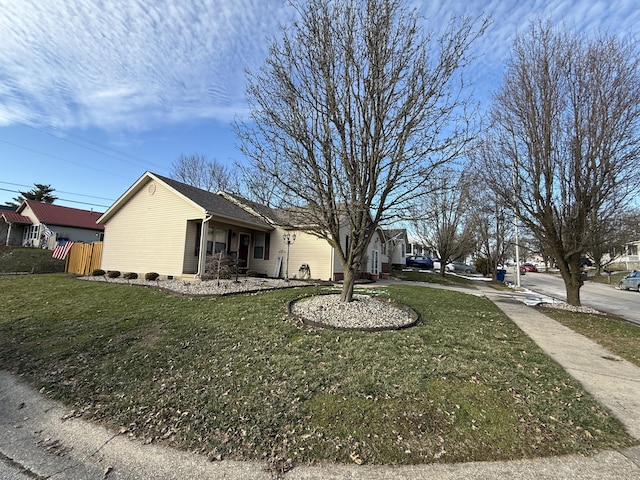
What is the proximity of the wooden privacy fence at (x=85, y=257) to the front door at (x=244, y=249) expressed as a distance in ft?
24.7

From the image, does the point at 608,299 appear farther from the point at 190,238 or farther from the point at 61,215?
the point at 61,215

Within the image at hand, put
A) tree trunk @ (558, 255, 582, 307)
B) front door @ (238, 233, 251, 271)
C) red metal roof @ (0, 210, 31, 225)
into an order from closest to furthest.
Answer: tree trunk @ (558, 255, 582, 307) < front door @ (238, 233, 251, 271) < red metal roof @ (0, 210, 31, 225)

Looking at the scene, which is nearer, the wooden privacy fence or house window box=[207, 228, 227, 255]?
house window box=[207, 228, 227, 255]

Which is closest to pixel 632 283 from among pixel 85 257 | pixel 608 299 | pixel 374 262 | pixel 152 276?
pixel 608 299

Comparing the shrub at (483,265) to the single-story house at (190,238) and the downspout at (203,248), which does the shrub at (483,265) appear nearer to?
the single-story house at (190,238)

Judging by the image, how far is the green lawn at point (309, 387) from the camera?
10.2ft

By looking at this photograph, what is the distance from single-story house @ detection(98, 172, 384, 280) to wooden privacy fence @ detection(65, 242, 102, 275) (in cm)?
53

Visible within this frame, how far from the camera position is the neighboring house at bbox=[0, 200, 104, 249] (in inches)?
1144

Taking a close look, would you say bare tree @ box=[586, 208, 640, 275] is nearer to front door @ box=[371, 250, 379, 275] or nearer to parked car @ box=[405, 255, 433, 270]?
front door @ box=[371, 250, 379, 275]

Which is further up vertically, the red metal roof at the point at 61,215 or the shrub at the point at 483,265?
the red metal roof at the point at 61,215

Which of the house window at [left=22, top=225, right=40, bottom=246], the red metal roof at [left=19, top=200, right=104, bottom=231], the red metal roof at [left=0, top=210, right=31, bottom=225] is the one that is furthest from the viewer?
the red metal roof at [left=19, top=200, right=104, bottom=231]

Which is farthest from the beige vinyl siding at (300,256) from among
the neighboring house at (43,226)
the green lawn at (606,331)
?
the neighboring house at (43,226)

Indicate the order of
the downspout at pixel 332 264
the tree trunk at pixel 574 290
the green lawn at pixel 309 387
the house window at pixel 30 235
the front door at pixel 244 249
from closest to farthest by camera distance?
the green lawn at pixel 309 387 < the tree trunk at pixel 574 290 < the downspout at pixel 332 264 < the front door at pixel 244 249 < the house window at pixel 30 235

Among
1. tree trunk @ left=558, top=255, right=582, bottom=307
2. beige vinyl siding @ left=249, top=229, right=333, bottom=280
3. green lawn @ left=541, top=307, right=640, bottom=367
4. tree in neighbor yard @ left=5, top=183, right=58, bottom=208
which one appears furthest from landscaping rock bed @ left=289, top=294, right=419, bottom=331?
tree in neighbor yard @ left=5, top=183, right=58, bottom=208
